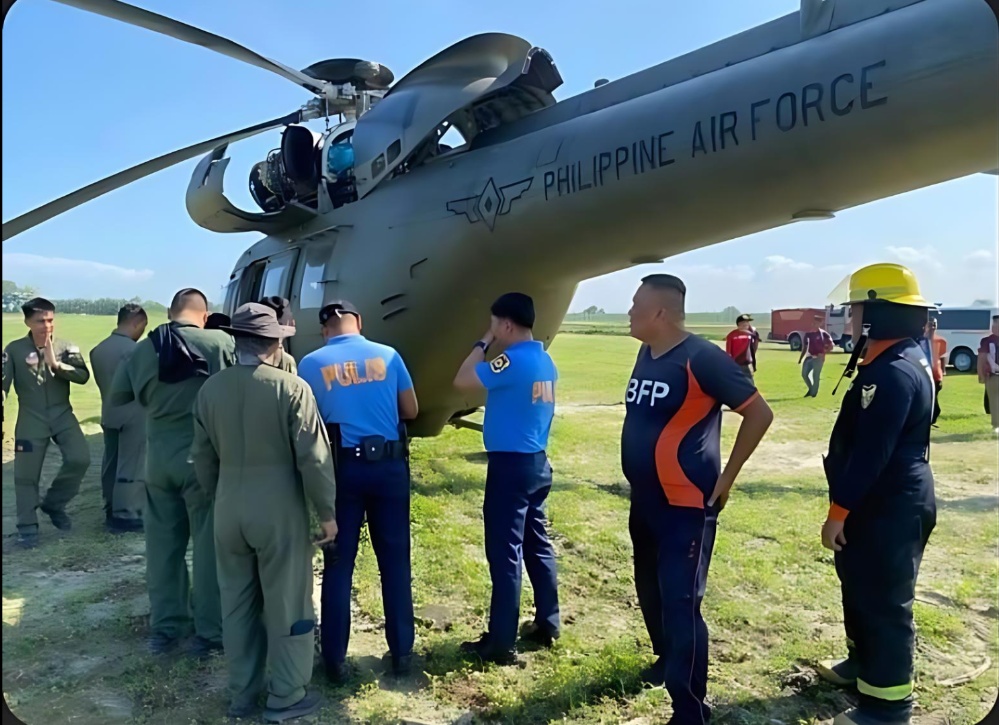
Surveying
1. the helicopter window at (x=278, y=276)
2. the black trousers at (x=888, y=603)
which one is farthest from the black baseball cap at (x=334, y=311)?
the helicopter window at (x=278, y=276)

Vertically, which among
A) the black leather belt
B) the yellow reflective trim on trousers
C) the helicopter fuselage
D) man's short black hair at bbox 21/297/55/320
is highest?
the helicopter fuselage

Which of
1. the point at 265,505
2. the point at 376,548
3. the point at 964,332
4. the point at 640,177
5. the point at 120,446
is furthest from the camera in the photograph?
the point at 964,332

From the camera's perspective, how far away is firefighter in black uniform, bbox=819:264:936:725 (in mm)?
2814

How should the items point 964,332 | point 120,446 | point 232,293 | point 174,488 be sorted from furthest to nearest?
point 964,332 < point 232,293 < point 120,446 < point 174,488

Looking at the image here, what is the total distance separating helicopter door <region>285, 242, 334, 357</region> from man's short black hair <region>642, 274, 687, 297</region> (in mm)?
3457

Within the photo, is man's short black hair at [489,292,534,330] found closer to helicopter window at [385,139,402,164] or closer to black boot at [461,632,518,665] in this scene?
black boot at [461,632,518,665]

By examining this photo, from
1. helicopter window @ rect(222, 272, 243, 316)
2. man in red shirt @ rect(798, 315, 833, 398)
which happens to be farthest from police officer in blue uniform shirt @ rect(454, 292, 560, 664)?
man in red shirt @ rect(798, 315, 833, 398)

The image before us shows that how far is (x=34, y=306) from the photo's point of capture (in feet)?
19.0

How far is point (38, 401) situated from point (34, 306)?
78cm

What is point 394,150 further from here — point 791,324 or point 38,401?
point 791,324

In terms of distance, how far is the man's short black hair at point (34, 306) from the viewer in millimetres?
5770

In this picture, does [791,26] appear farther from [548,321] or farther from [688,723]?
[688,723]

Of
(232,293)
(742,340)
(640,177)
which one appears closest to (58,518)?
(232,293)

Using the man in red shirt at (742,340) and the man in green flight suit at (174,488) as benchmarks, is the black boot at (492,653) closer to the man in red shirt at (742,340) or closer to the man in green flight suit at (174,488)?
the man in green flight suit at (174,488)
